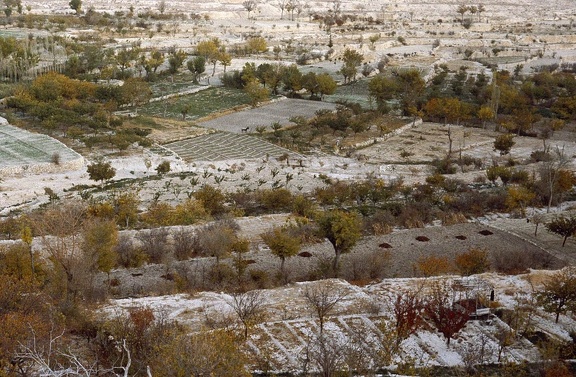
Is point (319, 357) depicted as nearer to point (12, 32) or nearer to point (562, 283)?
point (562, 283)

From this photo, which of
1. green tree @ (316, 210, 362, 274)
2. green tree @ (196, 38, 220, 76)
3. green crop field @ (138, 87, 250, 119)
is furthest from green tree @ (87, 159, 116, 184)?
green tree @ (196, 38, 220, 76)

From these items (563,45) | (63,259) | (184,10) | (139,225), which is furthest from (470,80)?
(184,10)

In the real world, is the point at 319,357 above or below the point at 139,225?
above

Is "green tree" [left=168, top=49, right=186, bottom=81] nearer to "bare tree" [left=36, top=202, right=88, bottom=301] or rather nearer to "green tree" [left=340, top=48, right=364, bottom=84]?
"green tree" [left=340, top=48, right=364, bottom=84]

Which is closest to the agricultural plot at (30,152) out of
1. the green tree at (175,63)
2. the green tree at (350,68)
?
the green tree at (175,63)

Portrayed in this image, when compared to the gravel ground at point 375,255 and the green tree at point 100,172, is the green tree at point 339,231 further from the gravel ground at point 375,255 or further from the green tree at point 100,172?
the green tree at point 100,172
